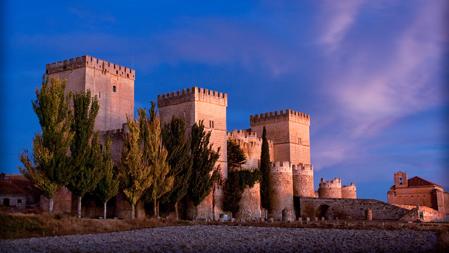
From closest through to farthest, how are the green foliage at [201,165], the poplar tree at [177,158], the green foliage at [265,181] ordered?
1. the poplar tree at [177,158]
2. the green foliage at [201,165]
3. the green foliage at [265,181]

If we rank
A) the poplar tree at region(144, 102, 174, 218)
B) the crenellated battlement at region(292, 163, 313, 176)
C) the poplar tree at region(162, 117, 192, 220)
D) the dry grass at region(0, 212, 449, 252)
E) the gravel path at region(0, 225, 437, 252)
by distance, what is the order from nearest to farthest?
the gravel path at region(0, 225, 437, 252) < the dry grass at region(0, 212, 449, 252) < the poplar tree at region(144, 102, 174, 218) < the poplar tree at region(162, 117, 192, 220) < the crenellated battlement at region(292, 163, 313, 176)

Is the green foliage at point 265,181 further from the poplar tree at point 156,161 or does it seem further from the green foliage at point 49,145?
the green foliage at point 49,145

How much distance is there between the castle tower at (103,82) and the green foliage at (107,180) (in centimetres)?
635

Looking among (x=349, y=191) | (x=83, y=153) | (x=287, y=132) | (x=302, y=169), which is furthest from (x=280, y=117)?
(x=83, y=153)

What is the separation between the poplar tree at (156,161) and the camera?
2967 centimetres

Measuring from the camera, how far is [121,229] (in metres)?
25.2

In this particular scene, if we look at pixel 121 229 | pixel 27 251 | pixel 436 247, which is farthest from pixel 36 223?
pixel 436 247

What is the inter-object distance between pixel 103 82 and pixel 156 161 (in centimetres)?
888

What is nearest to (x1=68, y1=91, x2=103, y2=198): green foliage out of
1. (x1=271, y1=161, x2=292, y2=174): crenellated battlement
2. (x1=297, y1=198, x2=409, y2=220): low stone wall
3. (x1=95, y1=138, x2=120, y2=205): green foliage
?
(x1=95, y1=138, x2=120, y2=205): green foliage

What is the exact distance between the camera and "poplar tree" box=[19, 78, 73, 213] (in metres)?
26.3

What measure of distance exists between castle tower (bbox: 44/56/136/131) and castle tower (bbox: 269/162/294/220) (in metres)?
10.5

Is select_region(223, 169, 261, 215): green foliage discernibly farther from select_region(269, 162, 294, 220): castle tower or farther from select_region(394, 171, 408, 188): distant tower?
select_region(394, 171, 408, 188): distant tower

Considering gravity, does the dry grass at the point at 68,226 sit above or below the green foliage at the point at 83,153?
below

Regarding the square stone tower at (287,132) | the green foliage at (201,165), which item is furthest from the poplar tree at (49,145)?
the square stone tower at (287,132)
